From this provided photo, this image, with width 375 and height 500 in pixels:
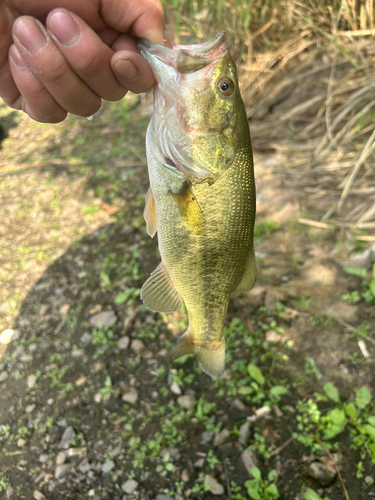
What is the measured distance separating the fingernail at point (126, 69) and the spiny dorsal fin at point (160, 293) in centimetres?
87

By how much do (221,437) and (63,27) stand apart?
8.06 feet

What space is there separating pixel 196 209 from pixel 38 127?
519cm

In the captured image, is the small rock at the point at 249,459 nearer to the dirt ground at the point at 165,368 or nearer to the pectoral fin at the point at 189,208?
the dirt ground at the point at 165,368

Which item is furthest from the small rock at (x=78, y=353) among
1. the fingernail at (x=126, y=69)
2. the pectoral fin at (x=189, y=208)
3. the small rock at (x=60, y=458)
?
the fingernail at (x=126, y=69)

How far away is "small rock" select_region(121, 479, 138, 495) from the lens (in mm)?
2188

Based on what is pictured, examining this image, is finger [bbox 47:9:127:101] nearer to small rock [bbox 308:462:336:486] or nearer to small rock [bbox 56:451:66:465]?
small rock [bbox 56:451:66:465]

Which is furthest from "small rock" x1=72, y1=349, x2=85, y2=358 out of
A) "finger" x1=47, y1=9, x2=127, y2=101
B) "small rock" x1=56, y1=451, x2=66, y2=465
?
"finger" x1=47, y1=9, x2=127, y2=101

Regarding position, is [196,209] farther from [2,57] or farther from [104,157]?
[104,157]

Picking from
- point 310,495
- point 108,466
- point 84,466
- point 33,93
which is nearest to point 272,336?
point 310,495

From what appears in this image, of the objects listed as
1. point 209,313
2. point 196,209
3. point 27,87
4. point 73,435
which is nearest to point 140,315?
point 73,435

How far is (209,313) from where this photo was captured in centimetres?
179

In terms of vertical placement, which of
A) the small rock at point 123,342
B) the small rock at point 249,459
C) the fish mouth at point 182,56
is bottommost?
the small rock at point 249,459

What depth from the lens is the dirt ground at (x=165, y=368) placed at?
2.24 meters

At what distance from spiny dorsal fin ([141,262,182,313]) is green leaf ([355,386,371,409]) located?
1.49m
